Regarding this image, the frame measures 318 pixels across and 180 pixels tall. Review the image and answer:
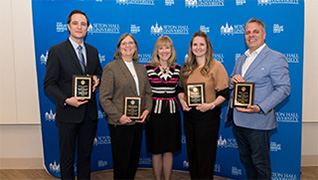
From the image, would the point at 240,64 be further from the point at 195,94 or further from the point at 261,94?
the point at 195,94

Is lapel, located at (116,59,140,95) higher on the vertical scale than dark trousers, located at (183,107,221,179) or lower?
higher

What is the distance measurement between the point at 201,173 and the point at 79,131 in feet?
4.99

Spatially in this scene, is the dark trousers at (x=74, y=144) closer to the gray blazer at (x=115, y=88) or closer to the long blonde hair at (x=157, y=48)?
the gray blazer at (x=115, y=88)

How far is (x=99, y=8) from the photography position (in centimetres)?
380

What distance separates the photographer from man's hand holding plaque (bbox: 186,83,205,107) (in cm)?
266

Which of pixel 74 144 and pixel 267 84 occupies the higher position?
pixel 267 84

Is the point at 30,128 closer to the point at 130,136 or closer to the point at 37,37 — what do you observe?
the point at 37,37

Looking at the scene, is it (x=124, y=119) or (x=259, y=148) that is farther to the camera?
(x=124, y=119)

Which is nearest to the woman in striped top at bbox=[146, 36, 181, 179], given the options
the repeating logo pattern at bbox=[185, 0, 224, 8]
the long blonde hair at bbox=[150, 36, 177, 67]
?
the long blonde hair at bbox=[150, 36, 177, 67]

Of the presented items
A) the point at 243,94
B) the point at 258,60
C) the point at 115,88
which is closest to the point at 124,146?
the point at 115,88

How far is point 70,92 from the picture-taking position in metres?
2.70

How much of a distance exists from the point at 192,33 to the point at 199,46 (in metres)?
1.14

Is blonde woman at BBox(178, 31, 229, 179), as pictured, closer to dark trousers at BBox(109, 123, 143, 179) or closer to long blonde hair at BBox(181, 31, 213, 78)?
long blonde hair at BBox(181, 31, 213, 78)

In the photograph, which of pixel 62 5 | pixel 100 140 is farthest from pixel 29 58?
pixel 100 140
